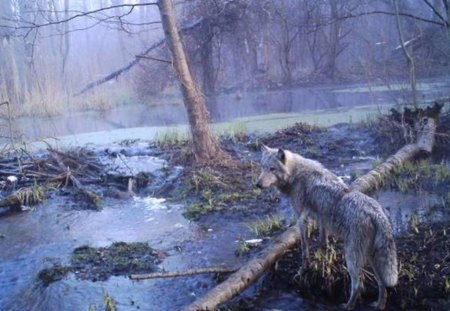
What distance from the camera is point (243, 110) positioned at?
786 inches

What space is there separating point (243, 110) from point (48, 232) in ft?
41.9

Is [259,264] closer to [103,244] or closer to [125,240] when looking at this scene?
[125,240]

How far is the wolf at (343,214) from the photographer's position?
176 inches

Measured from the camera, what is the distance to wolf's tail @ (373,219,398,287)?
441cm

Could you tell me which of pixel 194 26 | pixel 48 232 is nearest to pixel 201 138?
pixel 48 232

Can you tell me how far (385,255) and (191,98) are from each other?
249 inches

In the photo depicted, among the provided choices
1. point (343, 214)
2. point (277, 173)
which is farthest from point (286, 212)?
point (343, 214)

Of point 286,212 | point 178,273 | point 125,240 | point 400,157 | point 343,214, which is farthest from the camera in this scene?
point 400,157

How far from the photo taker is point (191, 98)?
9945mm

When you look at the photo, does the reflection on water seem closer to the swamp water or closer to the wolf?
the swamp water

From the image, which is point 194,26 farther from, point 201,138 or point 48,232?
point 48,232

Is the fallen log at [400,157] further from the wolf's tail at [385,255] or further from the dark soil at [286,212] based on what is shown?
the wolf's tail at [385,255]

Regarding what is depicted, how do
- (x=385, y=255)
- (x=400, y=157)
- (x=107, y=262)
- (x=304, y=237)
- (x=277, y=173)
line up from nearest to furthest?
(x=385, y=255), (x=304, y=237), (x=277, y=173), (x=107, y=262), (x=400, y=157)

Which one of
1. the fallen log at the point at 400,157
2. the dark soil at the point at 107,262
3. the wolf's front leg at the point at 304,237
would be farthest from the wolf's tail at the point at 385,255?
the dark soil at the point at 107,262
